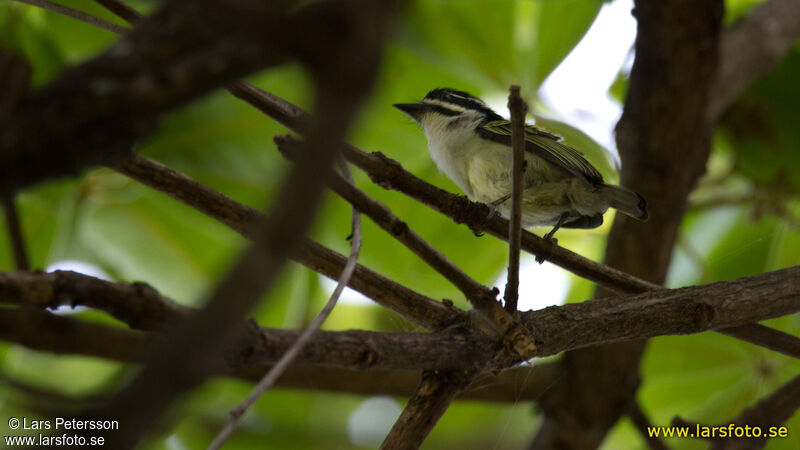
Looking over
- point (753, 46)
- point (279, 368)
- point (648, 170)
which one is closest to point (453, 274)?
point (279, 368)

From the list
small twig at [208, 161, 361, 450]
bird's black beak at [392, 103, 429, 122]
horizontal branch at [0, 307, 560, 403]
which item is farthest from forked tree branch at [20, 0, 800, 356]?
bird's black beak at [392, 103, 429, 122]

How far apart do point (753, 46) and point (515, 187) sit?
8.86 ft

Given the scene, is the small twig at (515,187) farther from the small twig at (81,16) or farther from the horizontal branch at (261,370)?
the small twig at (81,16)

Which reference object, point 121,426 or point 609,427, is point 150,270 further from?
point 121,426

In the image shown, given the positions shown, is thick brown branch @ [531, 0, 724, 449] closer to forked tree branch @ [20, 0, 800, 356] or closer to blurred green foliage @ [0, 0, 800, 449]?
blurred green foliage @ [0, 0, 800, 449]

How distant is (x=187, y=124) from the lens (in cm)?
328

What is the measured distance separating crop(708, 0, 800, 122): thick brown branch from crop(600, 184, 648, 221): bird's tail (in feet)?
3.51

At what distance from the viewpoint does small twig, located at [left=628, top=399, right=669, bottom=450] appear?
2682mm

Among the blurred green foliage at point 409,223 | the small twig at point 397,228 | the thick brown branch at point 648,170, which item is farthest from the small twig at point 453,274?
the thick brown branch at point 648,170

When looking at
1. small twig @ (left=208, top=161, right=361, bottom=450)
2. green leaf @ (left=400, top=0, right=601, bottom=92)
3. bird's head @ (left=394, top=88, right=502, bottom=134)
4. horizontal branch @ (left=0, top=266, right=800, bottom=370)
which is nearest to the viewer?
small twig @ (left=208, top=161, right=361, bottom=450)

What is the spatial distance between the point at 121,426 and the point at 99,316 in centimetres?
311

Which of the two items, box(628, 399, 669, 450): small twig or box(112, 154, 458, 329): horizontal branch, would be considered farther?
box(628, 399, 669, 450): small twig

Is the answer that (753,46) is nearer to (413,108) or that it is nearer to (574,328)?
(413,108)

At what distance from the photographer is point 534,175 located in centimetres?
307
